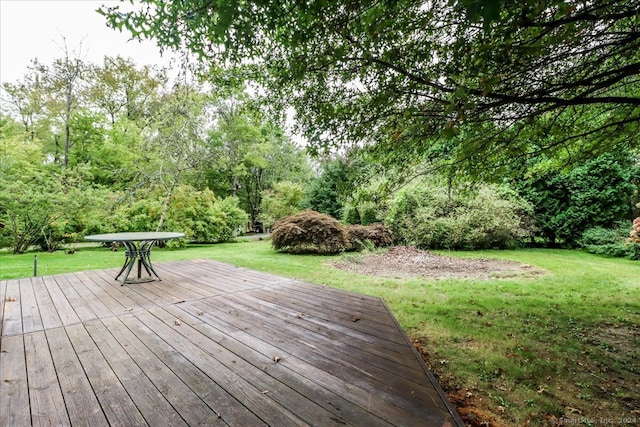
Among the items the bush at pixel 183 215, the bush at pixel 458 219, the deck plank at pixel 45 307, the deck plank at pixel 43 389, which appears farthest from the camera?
the bush at pixel 183 215

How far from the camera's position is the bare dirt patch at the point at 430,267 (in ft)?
19.5

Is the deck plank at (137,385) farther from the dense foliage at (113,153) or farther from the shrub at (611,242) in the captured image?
the shrub at (611,242)

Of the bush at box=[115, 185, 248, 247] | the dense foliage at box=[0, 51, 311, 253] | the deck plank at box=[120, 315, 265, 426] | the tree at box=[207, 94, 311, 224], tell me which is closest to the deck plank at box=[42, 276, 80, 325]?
the deck plank at box=[120, 315, 265, 426]

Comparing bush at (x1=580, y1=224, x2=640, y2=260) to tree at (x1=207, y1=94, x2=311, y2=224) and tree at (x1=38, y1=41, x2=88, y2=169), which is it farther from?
tree at (x1=38, y1=41, x2=88, y2=169)

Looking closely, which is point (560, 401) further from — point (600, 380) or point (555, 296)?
point (555, 296)

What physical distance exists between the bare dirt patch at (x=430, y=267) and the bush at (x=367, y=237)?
1.18 m

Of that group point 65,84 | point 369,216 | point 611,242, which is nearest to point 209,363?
point 369,216

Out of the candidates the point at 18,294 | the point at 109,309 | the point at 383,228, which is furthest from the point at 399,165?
the point at 383,228

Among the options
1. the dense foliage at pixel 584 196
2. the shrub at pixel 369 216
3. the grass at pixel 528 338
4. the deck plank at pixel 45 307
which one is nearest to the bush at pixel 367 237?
the shrub at pixel 369 216

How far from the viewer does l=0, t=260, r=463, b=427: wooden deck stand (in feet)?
4.67

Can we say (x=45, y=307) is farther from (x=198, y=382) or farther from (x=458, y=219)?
(x=458, y=219)

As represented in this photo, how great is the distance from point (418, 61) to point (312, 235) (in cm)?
689

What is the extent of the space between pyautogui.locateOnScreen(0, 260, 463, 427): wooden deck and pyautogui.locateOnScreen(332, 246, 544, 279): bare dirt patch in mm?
3063

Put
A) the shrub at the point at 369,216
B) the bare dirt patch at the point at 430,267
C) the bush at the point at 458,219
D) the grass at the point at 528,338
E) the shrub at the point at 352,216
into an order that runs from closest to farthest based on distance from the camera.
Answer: the grass at the point at 528,338
the bare dirt patch at the point at 430,267
the bush at the point at 458,219
the shrub at the point at 369,216
the shrub at the point at 352,216
